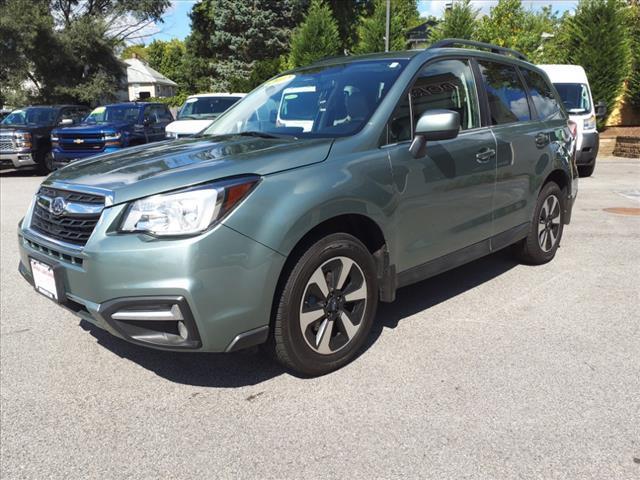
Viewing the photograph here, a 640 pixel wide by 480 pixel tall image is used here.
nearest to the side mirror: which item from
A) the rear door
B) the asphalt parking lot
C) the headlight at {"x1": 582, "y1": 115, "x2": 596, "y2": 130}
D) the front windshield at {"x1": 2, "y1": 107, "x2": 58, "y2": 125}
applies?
the rear door

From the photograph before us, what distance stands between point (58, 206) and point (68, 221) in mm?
141

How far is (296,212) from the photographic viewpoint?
111 inches

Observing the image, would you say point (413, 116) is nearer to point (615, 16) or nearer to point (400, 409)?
point (400, 409)

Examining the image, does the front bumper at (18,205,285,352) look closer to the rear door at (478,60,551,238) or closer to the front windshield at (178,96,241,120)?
the rear door at (478,60,551,238)

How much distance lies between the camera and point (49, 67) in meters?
29.6

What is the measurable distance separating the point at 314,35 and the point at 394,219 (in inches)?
841


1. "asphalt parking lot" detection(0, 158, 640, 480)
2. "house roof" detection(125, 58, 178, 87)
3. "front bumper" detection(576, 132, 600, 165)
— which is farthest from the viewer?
"house roof" detection(125, 58, 178, 87)

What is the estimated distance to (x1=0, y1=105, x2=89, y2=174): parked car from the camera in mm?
14273

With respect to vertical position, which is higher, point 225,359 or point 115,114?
point 115,114

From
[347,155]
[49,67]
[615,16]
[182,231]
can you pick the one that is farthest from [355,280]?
[49,67]

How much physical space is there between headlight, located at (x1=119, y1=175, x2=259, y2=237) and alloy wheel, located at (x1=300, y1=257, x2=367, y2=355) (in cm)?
65

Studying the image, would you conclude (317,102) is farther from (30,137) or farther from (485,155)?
(30,137)

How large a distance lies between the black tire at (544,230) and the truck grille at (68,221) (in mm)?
3705

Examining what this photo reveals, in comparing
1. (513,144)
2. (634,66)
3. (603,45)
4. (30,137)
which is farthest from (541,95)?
(634,66)
